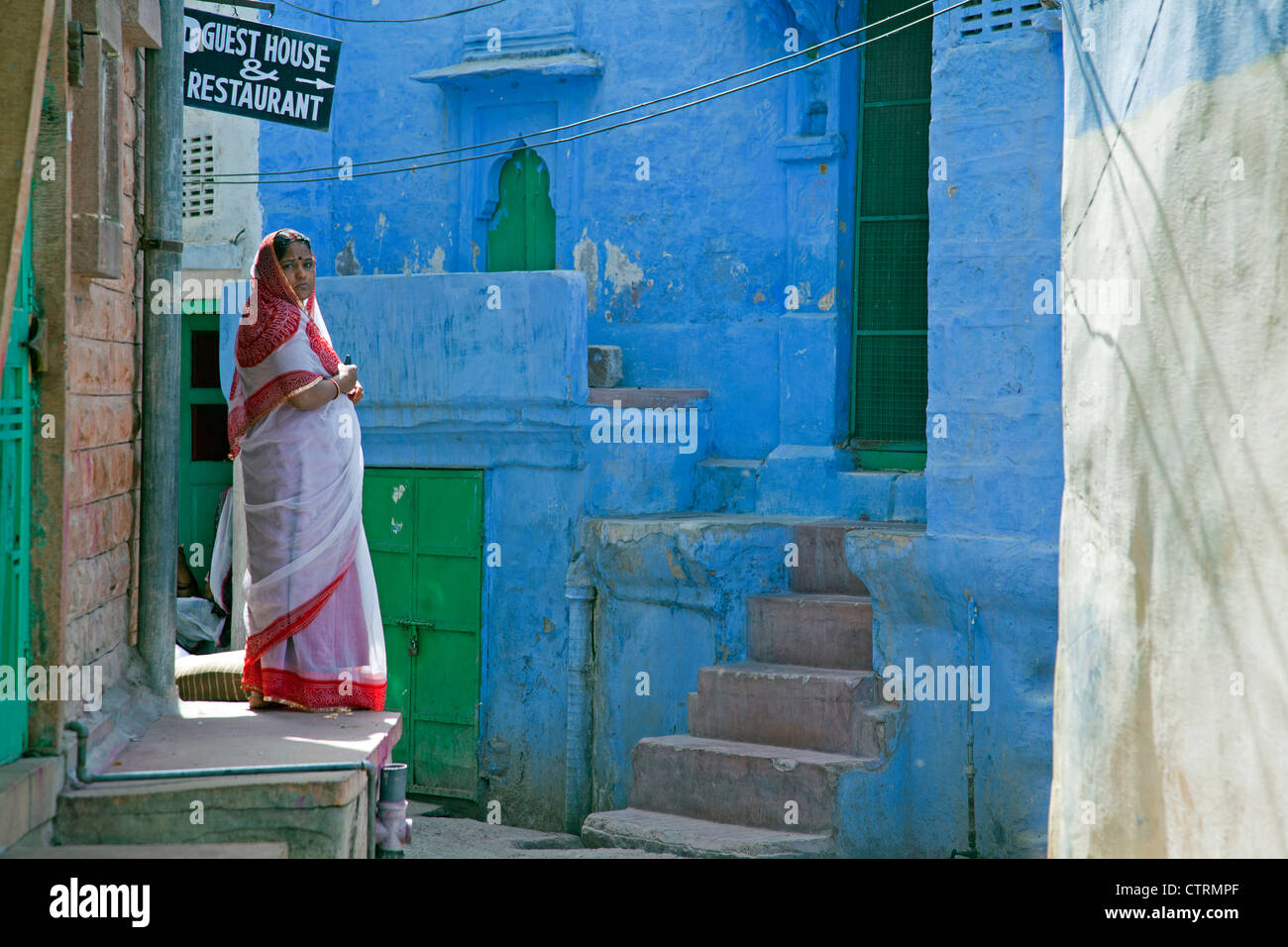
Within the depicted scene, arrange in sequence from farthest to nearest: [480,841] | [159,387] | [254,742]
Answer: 1. [480,841]
2. [159,387]
3. [254,742]

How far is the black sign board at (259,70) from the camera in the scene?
23.2 feet

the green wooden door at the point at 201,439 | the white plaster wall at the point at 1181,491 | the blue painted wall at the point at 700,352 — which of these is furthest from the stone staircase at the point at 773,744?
the green wooden door at the point at 201,439

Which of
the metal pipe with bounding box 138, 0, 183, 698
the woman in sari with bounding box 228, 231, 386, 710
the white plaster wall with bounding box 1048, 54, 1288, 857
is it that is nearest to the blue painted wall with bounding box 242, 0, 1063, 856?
the woman in sari with bounding box 228, 231, 386, 710

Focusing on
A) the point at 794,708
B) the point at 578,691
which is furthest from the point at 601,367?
the point at 794,708

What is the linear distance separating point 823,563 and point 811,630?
19.2 inches

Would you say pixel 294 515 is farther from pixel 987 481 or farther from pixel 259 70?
pixel 259 70

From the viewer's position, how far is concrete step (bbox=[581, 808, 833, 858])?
5992mm

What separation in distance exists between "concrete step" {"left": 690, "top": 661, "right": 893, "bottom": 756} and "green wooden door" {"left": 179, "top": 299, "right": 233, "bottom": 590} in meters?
5.39

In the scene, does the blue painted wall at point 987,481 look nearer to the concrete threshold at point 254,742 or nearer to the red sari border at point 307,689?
the red sari border at point 307,689

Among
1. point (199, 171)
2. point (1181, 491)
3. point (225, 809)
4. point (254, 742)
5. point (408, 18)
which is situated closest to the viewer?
point (1181, 491)

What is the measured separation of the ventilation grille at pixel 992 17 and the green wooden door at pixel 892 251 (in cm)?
143

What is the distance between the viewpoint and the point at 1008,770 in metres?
6.34

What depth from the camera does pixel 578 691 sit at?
7934 mm
